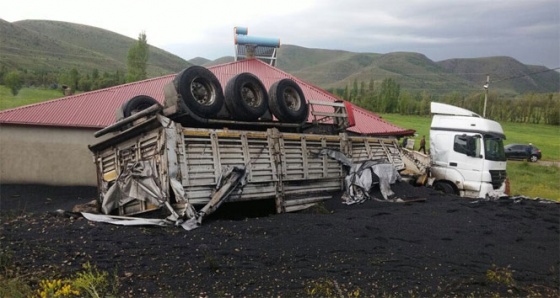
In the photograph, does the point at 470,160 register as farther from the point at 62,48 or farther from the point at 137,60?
the point at 62,48

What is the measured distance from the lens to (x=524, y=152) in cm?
3628

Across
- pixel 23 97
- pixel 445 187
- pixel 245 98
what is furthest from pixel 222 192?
pixel 23 97

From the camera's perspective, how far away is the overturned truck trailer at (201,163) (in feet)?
25.7

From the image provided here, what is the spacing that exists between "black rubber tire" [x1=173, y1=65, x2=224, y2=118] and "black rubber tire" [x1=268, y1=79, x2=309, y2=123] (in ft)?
4.65

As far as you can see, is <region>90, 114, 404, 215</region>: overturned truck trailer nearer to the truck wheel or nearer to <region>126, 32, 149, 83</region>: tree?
the truck wheel

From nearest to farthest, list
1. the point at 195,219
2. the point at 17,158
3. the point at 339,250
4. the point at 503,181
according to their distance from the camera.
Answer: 1. the point at 339,250
2. the point at 195,219
3. the point at 503,181
4. the point at 17,158

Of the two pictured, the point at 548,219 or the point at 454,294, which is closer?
the point at 454,294

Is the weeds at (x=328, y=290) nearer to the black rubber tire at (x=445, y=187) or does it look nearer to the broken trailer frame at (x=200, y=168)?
the broken trailer frame at (x=200, y=168)

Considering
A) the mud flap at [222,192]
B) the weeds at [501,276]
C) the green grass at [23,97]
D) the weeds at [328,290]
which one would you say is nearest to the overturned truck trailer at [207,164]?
the mud flap at [222,192]

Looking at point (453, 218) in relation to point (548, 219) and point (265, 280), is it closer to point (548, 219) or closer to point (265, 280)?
point (548, 219)

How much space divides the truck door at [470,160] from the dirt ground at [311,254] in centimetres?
419

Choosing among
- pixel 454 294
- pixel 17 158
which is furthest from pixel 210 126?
pixel 17 158

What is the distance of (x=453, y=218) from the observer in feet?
28.2

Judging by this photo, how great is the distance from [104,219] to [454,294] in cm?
567
